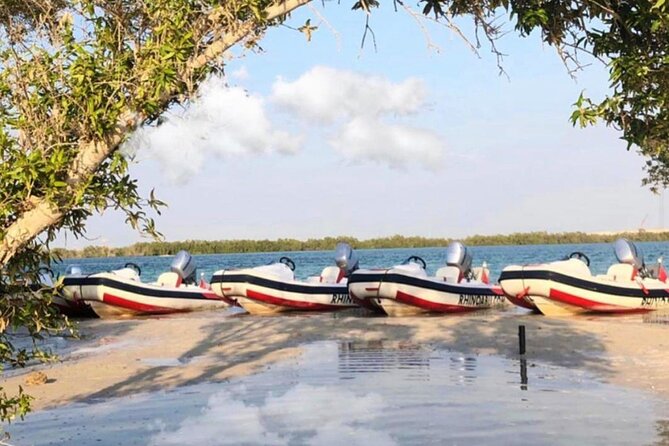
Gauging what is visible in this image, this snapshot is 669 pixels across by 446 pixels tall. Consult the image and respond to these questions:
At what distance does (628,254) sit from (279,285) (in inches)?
340

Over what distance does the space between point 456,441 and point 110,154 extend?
4.34 m

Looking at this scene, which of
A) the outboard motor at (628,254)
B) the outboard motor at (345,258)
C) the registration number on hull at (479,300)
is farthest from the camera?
the outboard motor at (345,258)

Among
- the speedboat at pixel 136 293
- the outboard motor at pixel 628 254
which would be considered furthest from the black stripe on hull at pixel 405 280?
the speedboat at pixel 136 293

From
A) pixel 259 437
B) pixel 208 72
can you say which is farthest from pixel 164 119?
pixel 259 437

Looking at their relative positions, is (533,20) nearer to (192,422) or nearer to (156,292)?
(192,422)

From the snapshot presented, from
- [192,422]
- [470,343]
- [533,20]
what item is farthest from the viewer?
[470,343]

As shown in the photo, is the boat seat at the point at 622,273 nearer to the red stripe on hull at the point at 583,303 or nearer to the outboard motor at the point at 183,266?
the red stripe on hull at the point at 583,303

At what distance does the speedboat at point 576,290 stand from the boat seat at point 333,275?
524 centimetres

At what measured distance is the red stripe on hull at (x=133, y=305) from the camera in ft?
74.9

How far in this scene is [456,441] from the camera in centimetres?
773

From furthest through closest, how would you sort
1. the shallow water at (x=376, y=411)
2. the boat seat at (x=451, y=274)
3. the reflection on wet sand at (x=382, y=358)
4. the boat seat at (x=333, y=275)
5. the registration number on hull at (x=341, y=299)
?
the boat seat at (x=333, y=275) → the registration number on hull at (x=341, y=299) → the boat seat at (x=451, y=274) → the reflection on wet sand at (x=382, y=358) → the shallow water at (x=376, y=411)

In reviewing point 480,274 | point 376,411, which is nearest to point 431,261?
point 480,274

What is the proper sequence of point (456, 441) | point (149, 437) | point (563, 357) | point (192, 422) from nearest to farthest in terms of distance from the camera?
point (456, 441)
point (149, 437)
point (192, 422)
point (563, 357)

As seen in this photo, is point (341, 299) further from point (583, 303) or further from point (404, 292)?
point (583, 303)
